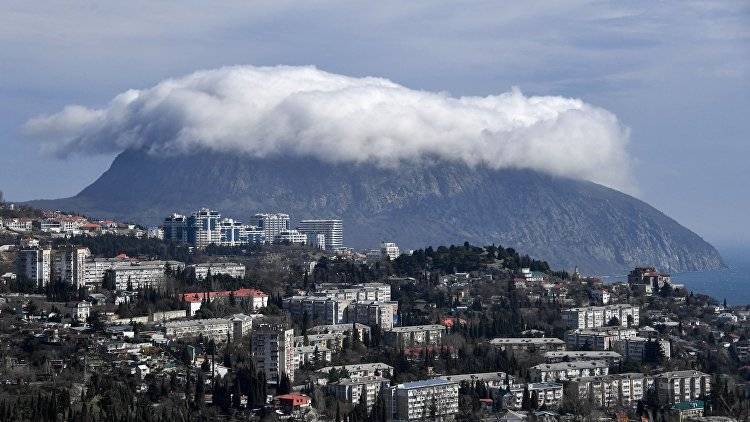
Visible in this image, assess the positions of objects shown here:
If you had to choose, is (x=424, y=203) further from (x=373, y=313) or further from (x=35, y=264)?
(x=373, y=313)

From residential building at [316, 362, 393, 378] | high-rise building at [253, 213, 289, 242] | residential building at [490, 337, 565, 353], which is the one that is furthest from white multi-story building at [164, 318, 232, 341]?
high-rise building at [253, 213, 289, 242]

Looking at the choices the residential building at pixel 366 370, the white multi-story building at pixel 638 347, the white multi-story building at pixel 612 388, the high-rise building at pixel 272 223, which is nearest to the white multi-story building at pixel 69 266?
the residential building at pixel 366 370

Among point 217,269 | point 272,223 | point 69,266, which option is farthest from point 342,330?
point 272,223

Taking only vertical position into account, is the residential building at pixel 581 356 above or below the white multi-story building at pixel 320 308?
below

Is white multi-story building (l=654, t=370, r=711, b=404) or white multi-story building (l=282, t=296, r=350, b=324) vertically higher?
white multi-story building (l=282, t=296, r=350, b=324)

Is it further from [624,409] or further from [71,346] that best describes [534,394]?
[71,346]

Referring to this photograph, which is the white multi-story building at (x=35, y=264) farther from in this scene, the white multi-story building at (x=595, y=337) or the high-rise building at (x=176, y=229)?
the high-rise building at (x=176, y=229)

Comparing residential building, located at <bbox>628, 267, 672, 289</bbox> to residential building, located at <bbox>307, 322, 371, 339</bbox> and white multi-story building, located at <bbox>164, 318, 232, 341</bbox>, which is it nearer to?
residential building, located at <bbox>307, 322, 371, 339</bbox>
